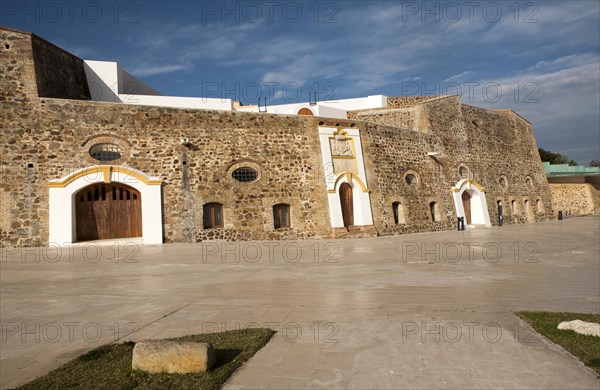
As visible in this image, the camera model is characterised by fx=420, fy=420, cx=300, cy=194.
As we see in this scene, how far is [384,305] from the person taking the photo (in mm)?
6613

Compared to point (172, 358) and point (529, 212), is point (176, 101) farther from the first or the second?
point (529, 212)

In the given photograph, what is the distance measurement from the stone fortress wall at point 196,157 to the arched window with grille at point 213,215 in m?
0.28

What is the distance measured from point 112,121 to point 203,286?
35.3 feet

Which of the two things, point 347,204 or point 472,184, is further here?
point 472,184

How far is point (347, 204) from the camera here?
20.0 meters

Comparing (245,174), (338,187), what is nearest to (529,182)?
(338,187)

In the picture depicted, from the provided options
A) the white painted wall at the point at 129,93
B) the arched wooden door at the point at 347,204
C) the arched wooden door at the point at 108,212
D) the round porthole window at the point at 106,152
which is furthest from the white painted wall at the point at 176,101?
the arched wooden door at the point at 347,204

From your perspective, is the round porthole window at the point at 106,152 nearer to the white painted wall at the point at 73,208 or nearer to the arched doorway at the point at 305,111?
the white painted wall at the point at 73,208

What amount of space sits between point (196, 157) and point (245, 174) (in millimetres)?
2169

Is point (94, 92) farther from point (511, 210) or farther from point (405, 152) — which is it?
point (511, 210)

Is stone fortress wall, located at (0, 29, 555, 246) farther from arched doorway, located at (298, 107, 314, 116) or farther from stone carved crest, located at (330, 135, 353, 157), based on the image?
arched doorway, located at (298, 107, 314, 116)

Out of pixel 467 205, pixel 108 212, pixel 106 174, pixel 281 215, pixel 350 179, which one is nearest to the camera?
pixel 106 174

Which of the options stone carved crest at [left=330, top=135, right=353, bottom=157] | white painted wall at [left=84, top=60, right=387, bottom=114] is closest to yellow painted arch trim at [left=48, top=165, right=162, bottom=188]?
white painted wall at [left=84, top=60, right=387, bottom=114]

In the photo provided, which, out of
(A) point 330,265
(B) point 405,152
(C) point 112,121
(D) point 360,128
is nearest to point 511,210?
(B) point 405,152
